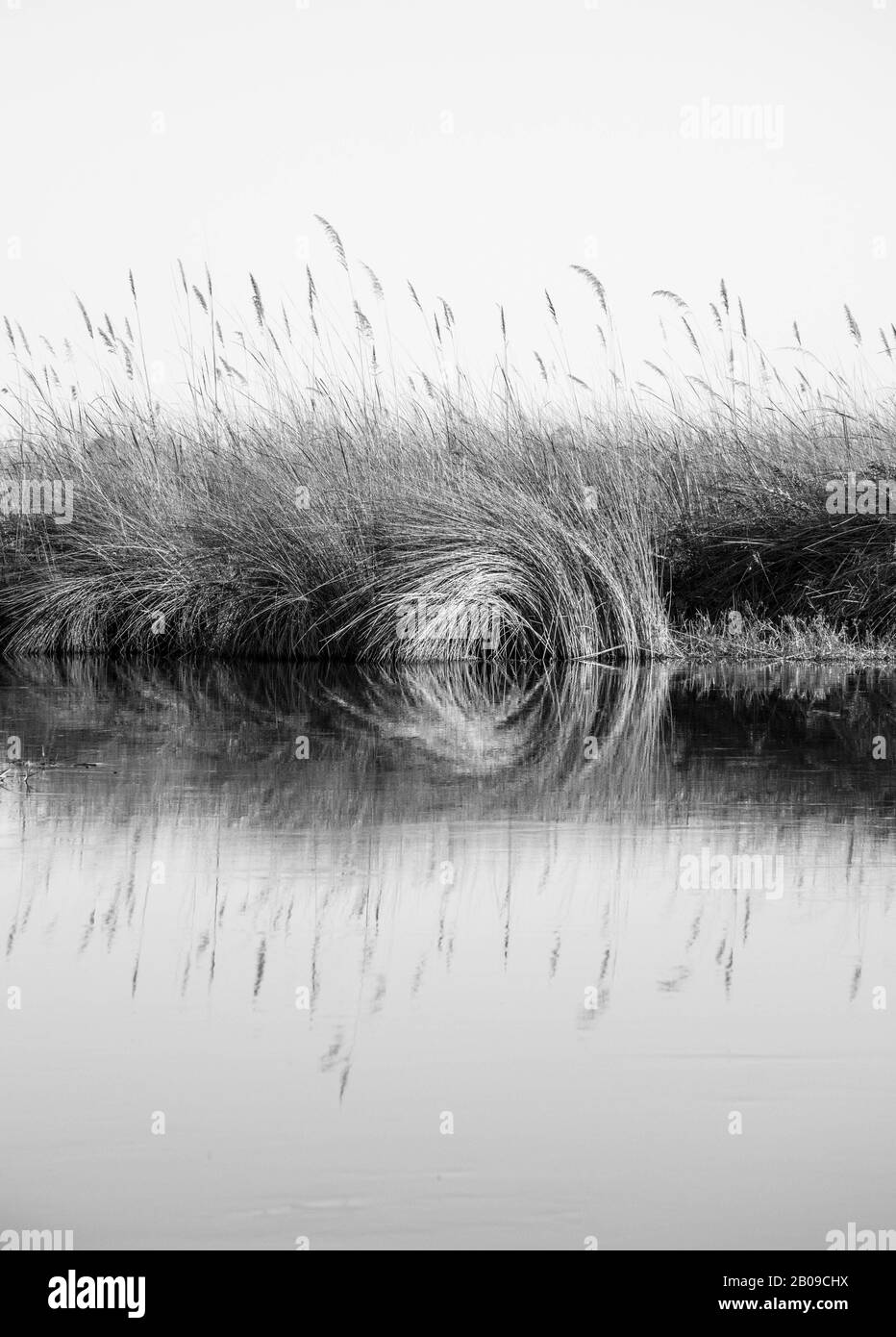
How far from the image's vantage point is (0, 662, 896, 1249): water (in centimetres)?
281

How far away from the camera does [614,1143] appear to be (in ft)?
9.82

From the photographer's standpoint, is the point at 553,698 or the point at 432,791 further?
the point at 553,698

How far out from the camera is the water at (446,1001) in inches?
111

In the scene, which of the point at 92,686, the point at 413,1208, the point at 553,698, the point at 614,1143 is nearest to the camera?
the point at 413,1208

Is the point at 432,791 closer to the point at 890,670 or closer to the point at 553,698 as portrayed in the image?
the point at 553,698

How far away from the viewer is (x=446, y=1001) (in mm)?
3791

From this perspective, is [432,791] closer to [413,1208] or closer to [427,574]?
[413,1208]

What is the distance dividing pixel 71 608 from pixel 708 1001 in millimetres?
10081

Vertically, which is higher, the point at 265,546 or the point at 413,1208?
the point at 265,546
